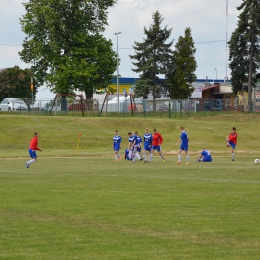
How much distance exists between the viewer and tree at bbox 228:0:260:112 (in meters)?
76.8

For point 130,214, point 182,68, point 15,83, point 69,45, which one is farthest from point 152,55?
point 130,214

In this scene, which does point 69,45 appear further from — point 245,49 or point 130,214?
point 130,214

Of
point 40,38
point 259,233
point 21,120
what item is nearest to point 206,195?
point 259,233

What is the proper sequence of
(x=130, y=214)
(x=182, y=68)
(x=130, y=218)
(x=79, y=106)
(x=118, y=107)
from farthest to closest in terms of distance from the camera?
(x=182, y=68) → (x=118, y=107) → (x=79, y=106) → (x=130, y=214) → (x=130, y=218)

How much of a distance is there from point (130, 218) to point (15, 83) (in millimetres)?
99436

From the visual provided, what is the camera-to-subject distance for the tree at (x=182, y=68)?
8519 cm

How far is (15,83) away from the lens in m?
110

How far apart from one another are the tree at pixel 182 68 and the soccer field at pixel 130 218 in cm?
6325

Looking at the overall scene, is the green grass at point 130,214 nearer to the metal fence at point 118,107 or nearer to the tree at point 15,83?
the metal fence at point 118,107

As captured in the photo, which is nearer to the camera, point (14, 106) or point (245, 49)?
point (14, 106)

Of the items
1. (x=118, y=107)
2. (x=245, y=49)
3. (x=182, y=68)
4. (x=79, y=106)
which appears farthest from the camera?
(x=182, y=68)

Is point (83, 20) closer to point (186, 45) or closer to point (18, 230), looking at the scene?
point (186, 45)

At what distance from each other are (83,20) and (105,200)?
202 feet

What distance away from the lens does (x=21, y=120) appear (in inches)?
2441
